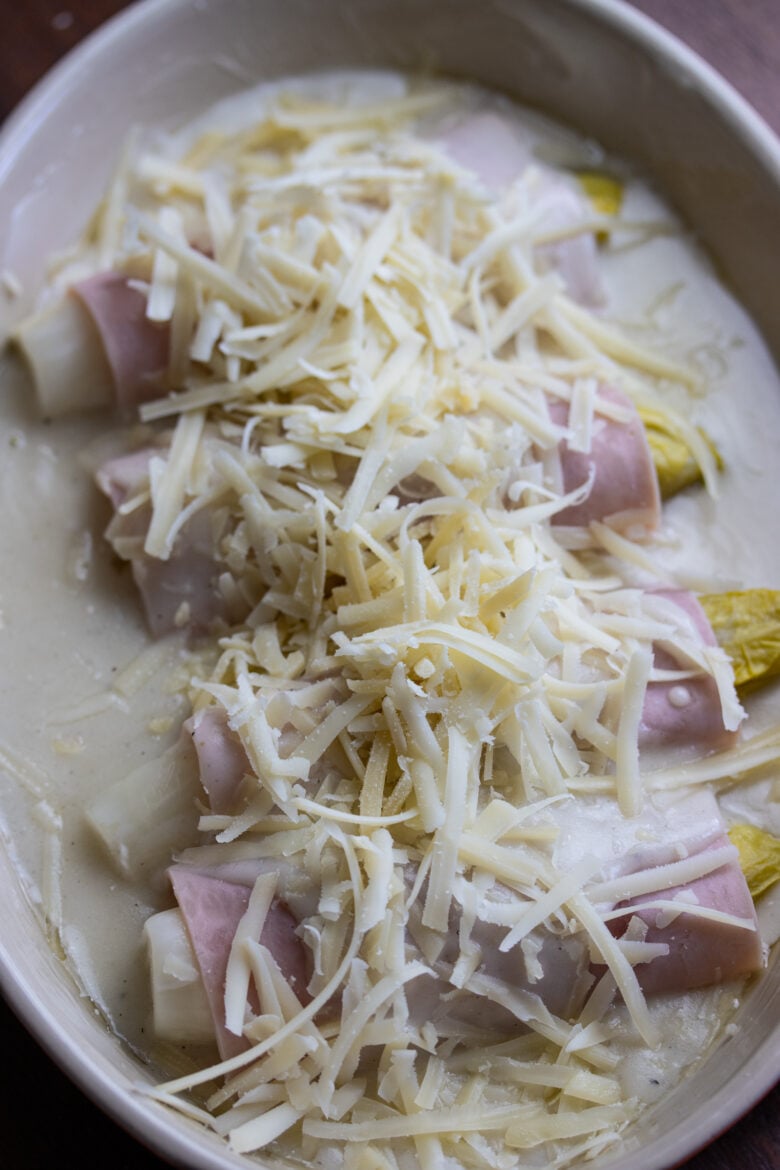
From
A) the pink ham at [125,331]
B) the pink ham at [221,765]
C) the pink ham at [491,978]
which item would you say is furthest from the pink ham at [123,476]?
the pink ham at [491,978]

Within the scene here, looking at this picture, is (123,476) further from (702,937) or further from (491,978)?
(702,937)

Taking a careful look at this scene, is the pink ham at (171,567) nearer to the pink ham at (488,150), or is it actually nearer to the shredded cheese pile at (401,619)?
the shredded cheese pile at (401,619)

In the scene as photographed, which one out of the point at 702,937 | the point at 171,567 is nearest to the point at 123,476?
the point at 171,567

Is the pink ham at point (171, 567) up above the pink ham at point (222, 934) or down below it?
above

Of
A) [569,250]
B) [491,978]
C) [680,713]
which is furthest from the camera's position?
[569,250]

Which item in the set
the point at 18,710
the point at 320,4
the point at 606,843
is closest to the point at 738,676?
the point at 606,843

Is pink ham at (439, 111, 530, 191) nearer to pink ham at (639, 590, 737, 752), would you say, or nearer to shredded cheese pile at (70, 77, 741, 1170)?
shredded cheese pile at (70, 77, 741, 1170)

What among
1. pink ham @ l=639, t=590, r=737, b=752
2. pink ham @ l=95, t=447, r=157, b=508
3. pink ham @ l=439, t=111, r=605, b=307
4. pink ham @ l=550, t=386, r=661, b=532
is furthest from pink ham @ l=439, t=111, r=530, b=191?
pink ham @ l=639, t=590, r=737, b=752

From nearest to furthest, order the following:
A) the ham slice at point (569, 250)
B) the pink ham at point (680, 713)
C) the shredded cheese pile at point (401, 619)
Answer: the shredded cheese pile at point (401, 619), the pink ham at point (680, 713), the ham slice at point (569, 250)
